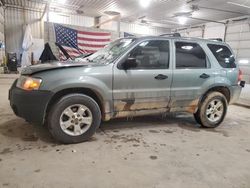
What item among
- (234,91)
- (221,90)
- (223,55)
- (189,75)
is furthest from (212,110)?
(223,55)

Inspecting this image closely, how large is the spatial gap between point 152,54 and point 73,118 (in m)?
1.65

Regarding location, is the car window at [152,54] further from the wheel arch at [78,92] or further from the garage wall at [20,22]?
the garage wall at [20,22]

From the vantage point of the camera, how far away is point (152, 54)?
3.76 m

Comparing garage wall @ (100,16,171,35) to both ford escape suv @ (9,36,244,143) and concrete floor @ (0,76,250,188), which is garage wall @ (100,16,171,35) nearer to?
ford escape suv @ (9,36,244,143)

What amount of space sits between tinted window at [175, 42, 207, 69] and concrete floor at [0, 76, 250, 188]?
1.21m

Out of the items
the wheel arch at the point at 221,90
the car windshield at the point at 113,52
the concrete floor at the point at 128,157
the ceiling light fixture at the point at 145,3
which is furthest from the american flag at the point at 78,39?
the wheel arch at the point at 221,90

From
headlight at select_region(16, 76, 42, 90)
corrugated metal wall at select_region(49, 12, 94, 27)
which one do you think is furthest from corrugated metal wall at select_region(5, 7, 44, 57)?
headlight at select_region(16, 76, 42, 90)

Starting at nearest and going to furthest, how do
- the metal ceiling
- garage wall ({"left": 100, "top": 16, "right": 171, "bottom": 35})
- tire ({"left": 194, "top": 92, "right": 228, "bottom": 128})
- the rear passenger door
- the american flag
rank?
the rear passenger door
tire ({"left": 194, "top": 92, "right": 228, "bottom": 128})
the american flag
the metal ceiling
garage wall ({"left": 100, "top": 16, "right": 171, "bottom": 35})

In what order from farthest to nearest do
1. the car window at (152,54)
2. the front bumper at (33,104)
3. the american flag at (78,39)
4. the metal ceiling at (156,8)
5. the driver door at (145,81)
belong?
the metal ceiling at (156,8) → the american flag at (78,39) → the car window at (152,54) → the driver door at (145,81) → the front bumper at (33,104)

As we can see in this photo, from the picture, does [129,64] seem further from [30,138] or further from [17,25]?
[17,25]

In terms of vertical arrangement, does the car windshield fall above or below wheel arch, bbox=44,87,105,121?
above

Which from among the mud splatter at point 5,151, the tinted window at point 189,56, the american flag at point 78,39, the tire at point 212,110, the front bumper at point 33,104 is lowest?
the mud splatter at point 5,151

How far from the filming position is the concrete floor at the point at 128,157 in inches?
94.2

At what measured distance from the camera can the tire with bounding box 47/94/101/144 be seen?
312cm
